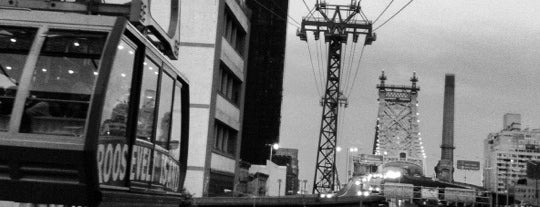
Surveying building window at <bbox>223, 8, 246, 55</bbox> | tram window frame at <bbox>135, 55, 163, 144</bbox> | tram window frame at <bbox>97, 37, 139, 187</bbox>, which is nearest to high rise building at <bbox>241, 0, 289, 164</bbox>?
building window at <bbox>223, 8, 246, 55</bbox>

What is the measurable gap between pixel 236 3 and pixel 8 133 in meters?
24.7

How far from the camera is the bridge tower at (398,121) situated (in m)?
184

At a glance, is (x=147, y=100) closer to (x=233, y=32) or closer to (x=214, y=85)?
(x=214, y=85)

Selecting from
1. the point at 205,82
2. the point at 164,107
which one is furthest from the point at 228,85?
the point at 164,107

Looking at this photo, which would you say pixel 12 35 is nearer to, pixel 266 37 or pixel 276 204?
pixel 276 204

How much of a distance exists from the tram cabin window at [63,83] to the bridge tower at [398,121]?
176640 millimetres

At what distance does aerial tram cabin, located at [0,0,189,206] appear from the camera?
455cm

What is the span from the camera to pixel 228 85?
29.3 metres

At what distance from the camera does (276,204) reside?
1549 centimetres

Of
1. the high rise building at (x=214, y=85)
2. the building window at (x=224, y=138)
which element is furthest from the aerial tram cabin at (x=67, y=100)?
the building window at (x=224, y=138)

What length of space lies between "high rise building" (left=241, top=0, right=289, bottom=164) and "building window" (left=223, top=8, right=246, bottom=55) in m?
51.6

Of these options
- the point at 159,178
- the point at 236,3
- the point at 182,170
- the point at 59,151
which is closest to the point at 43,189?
the point at 59,151

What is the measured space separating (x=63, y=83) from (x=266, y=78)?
82.7 metres

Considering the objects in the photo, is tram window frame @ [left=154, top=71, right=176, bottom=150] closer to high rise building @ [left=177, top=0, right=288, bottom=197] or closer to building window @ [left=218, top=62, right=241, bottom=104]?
high rise building @ [left=177, top=0, right=288, bottom=197]
